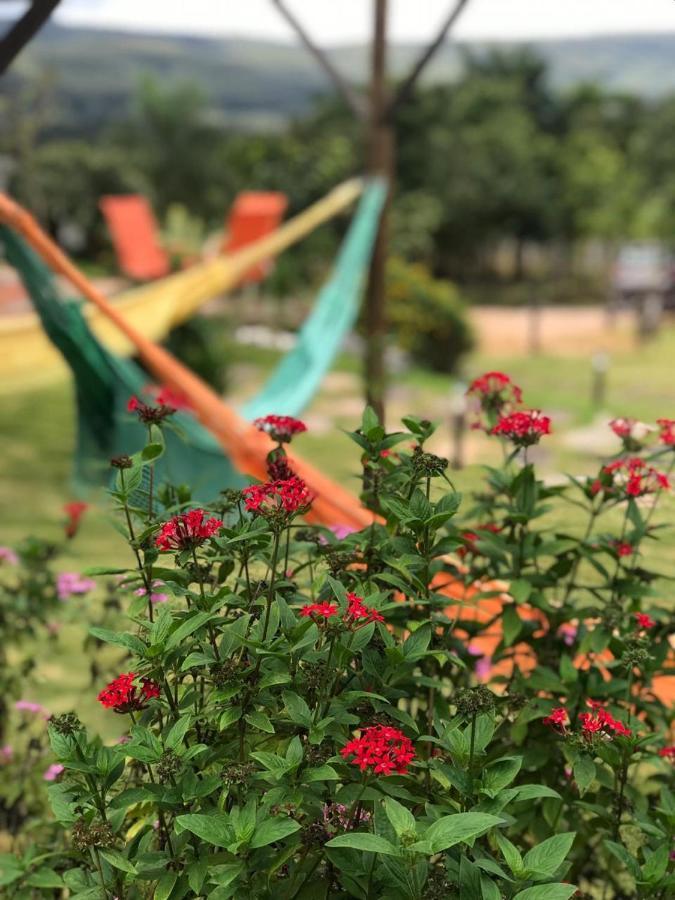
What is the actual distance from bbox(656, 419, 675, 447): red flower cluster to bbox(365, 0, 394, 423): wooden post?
129 inches

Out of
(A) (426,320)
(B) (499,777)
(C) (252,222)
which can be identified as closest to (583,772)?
(B) (499,777)

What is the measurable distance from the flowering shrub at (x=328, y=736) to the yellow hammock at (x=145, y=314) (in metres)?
3.15

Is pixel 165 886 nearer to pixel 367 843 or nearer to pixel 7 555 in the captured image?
pixel 367 843

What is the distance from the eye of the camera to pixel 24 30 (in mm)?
2158

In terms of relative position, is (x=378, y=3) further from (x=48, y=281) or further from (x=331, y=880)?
(x=331, y=880)

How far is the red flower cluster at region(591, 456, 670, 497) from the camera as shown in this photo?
135 centimetres

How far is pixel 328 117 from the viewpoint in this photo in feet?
55.7

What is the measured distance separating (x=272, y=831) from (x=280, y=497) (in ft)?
1.02

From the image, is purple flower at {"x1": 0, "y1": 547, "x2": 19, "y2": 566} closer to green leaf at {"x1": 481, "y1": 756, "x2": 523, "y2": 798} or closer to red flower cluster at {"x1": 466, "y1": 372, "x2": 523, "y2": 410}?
red flower cluster at {"x1": 466, "y1": 372, "x2": 523, "y2": 410}

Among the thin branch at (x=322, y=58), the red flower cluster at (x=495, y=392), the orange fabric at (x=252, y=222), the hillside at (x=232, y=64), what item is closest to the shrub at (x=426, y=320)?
the orange fabric at (x=252, y=222)

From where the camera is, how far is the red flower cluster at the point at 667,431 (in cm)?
→ 140

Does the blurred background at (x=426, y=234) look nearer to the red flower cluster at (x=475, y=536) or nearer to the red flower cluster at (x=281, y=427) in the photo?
the red flower cluster at (x=475, y=536)

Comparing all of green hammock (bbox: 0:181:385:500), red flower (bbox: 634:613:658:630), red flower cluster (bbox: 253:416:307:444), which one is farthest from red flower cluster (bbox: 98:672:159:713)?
green hammock (bbox: 0:181:385:500)

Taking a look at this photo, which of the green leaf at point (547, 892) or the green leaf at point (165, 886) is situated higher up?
the green leaf at point (547, 892)
